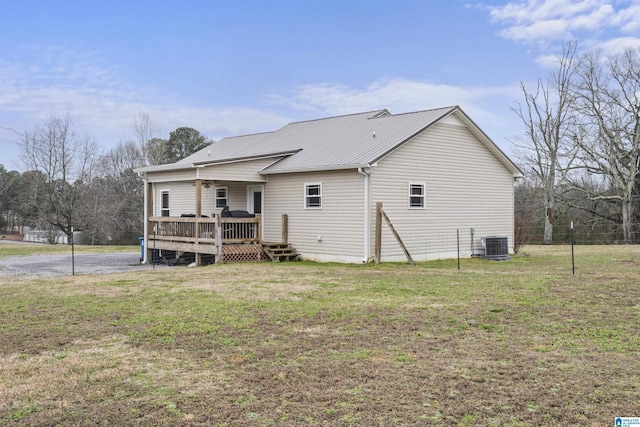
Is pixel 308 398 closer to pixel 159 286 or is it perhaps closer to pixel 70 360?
pixel 70 360

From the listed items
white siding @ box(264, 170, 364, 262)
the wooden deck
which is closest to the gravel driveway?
the wooden deck

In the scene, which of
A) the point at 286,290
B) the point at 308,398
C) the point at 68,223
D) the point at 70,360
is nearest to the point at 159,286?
the point at 286,290

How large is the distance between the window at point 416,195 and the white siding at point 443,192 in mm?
160

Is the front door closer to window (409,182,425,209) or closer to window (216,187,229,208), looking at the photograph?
window (216,187,229,208)

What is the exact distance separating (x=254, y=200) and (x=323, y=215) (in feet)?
12.1

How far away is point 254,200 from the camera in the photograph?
66.9 ft

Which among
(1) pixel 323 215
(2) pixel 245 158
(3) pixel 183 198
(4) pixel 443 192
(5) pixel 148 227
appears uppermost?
(2) pixel 245 158

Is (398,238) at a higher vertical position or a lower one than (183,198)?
lower

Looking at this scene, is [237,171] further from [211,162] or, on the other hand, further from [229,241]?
[229,241]

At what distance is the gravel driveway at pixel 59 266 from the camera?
1617 centimetres

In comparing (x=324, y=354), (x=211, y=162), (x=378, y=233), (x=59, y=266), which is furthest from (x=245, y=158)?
(x=324, y=354)

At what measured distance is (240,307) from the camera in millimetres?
9344

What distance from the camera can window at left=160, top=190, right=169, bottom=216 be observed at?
24.0 meters

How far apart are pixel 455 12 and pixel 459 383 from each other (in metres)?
15.4
